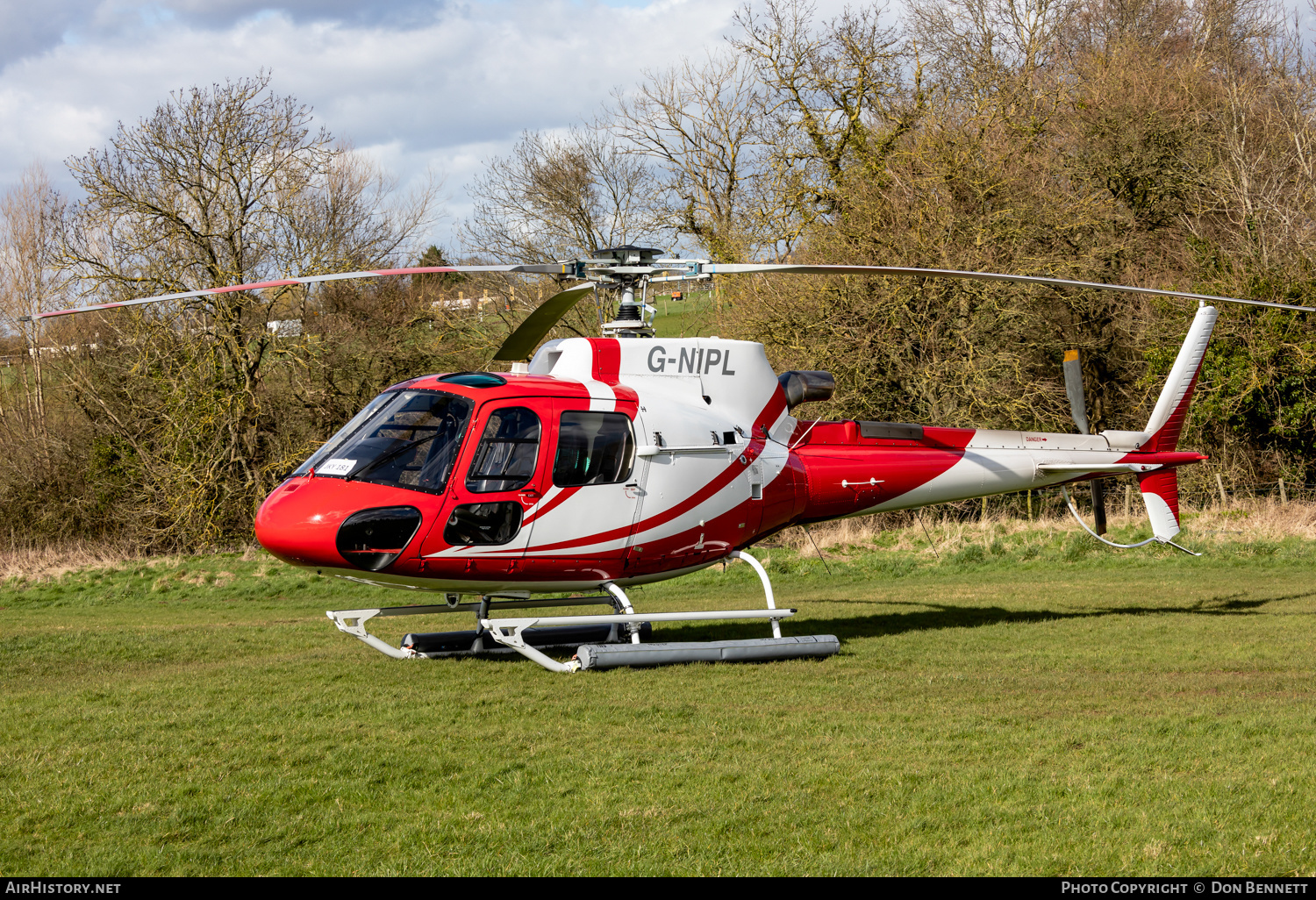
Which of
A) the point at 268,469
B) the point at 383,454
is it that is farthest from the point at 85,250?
the point at 383,454

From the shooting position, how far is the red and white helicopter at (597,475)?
28.9ft

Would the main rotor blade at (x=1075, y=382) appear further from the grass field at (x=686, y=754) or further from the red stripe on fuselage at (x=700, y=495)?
the red stripe on fuselage at (x=700, y=495)

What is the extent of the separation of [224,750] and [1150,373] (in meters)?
23.9

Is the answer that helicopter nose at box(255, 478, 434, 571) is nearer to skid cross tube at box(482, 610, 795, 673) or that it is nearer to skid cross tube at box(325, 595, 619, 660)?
skid cross tube at box(325, 595, 619, 660)

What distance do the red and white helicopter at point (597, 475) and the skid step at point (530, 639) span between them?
27 mm

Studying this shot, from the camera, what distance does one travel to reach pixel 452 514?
8.92 m

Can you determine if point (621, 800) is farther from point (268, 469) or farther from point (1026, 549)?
point (268, 469)

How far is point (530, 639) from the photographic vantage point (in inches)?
415

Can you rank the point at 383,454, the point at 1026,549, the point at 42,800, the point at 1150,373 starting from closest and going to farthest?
the point at 42,800, the point at 383,454, the point at 1026,549, the point at 1150,373

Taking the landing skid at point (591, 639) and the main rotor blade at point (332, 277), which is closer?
the main rotor blade at point (332, 277)

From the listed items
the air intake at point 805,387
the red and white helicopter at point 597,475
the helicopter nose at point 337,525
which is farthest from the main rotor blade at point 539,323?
the air intake at point 805,387

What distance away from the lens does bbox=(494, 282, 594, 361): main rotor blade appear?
9664 millimetres

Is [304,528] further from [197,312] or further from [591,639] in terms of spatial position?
[197,312]

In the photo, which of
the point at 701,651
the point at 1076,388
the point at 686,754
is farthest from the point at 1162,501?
the point at 686,754
